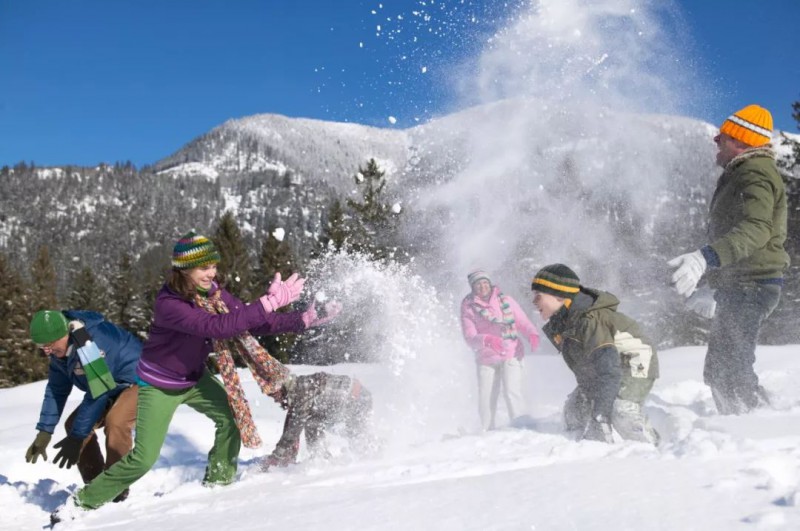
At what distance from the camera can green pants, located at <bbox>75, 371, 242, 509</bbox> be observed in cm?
424

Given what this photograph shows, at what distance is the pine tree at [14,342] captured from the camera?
30.9m

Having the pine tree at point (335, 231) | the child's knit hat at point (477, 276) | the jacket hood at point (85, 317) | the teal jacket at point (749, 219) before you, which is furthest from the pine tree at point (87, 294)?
the teal jacket at point (749, 219)

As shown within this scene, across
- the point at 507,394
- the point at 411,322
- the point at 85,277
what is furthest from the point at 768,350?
the point at 85,277

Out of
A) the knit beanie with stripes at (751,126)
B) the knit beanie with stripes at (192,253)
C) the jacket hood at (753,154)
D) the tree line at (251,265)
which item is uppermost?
the tree line at (251,265)

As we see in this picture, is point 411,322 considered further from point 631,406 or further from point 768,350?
point 768,350

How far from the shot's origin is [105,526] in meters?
3.56

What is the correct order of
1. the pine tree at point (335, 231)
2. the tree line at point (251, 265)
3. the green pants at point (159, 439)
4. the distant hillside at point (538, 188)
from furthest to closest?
the pine tree at point (335, 231) < the tree line at point (251, 265) < the distant hillside at point (538, 188) < the green pants at point (159, 439)

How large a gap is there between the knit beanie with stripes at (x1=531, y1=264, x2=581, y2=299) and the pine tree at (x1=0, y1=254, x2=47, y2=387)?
106ft

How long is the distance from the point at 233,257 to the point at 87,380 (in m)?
30.1

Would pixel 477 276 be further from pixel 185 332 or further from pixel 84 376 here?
pixel 84 376

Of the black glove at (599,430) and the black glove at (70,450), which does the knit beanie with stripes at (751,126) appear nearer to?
the black glove at (599,430)

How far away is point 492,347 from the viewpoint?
23.5 ft

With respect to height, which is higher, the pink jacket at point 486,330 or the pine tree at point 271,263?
the pine tree at point 271,263

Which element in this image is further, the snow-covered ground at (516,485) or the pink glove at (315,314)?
the pink glove at (315,314)
